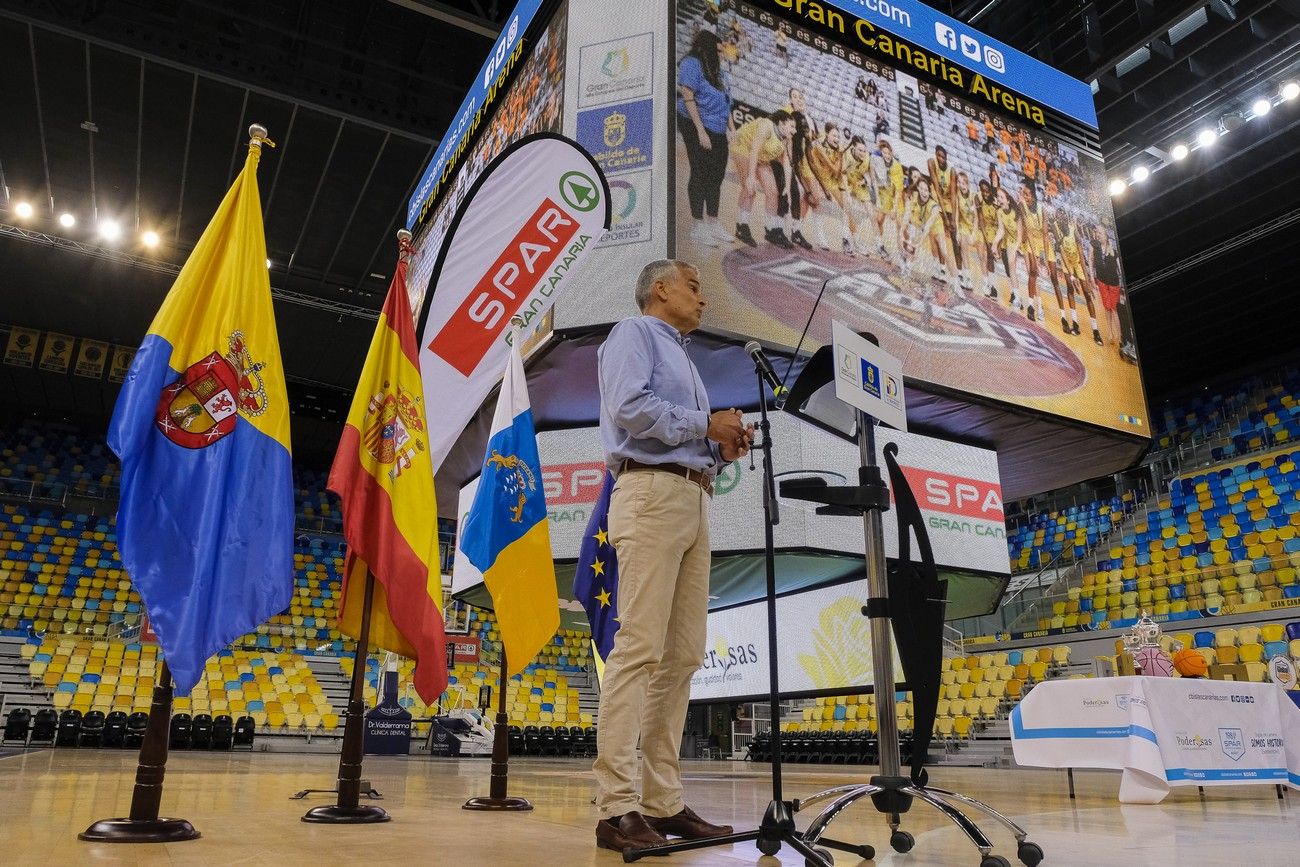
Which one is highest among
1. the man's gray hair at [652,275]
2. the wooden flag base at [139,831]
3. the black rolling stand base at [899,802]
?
the man's gray hair at [652,275]

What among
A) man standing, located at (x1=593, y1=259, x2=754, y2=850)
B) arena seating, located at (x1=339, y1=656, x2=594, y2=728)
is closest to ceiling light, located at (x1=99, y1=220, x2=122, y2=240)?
arena seating, located at (x1=339, y1=656, x2=594, y2=728)

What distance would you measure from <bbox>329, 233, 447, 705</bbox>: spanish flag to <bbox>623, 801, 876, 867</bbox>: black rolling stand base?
3.61 feet

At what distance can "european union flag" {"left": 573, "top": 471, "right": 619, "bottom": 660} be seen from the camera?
10.3 ft

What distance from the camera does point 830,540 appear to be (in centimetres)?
548

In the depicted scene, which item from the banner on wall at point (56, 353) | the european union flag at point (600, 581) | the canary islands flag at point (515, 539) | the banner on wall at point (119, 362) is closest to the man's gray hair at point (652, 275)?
the european union flag at point (600, 581)

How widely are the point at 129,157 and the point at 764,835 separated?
10458mm

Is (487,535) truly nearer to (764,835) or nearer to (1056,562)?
(764,835)

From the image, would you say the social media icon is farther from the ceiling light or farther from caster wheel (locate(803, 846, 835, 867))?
the ceiling light

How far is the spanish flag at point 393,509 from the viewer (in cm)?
263

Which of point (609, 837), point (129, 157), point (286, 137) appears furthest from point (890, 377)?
point (129, 157)

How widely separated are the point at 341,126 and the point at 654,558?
27.4ft

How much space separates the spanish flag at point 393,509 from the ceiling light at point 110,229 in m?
9.80

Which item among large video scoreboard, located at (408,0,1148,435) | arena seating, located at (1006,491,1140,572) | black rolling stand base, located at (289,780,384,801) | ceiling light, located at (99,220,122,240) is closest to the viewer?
black rolling stand base, located at (289,780,384,801)

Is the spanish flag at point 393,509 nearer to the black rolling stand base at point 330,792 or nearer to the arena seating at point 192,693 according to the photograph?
the black rolling stand base at point 330,792
